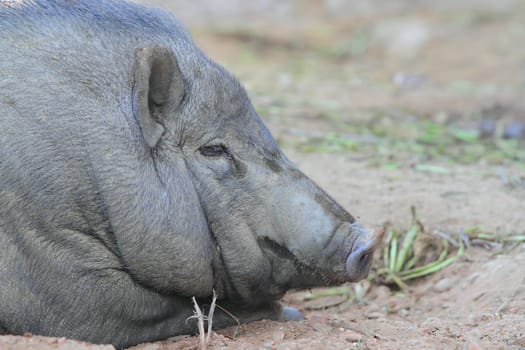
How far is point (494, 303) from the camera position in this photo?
181 inches

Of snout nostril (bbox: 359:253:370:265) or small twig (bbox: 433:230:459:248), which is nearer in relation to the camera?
snout nostril (bbox: 359:253:370:265)

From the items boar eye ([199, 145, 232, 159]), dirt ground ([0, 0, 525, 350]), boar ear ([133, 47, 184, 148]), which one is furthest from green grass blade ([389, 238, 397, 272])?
boar ear ([133, 47, 184, 148])

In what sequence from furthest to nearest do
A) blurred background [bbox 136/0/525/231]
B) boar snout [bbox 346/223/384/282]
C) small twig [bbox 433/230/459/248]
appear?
blurred background [bbox 136/0/525/231] < small twig [bbox 433/230/459/248] < boar snout [bbox 346/223/384/282]

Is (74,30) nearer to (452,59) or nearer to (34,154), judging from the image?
(34,154)

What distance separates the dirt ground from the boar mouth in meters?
0.21

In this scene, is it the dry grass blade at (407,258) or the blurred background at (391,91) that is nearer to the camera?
the dry grass blade at (407,258)

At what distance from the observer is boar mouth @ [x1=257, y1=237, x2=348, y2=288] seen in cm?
404

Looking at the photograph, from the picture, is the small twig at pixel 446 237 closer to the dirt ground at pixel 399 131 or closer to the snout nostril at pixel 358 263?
the dirt ground at pixel 399 131

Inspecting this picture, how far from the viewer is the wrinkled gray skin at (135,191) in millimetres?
3650

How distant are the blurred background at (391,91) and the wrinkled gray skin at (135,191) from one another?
74 cm

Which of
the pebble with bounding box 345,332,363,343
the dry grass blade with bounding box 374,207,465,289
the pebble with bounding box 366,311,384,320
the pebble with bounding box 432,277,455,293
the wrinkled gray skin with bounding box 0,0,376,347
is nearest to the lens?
the wrinkled gray skin with bounding box 0,0,376,347

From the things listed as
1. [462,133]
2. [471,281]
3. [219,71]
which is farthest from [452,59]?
[219,71]

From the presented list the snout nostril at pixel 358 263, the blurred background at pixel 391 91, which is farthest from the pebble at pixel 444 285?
the snout nostril at pixel 358 263

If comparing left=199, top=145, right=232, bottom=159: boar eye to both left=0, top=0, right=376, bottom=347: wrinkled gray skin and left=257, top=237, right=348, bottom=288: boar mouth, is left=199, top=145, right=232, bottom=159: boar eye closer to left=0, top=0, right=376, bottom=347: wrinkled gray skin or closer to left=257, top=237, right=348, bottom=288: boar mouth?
left=0, top=0, right=376, bottom=347: wrinkled gray skin
